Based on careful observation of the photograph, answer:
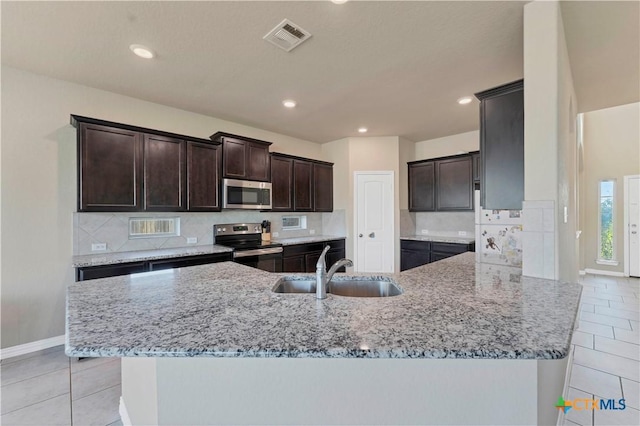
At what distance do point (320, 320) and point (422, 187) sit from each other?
15.0 ft

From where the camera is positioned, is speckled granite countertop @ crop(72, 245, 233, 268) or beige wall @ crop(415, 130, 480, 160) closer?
speckled granite countertop @ crop(72, 245, 233, 268)

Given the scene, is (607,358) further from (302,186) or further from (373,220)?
(302,186)

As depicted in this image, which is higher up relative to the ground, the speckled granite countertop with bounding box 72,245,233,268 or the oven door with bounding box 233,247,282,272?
the speckled granite countertop with bounding box 72,245,233,268

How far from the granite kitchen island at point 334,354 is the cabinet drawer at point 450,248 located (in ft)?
10.2

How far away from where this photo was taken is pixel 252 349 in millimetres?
841

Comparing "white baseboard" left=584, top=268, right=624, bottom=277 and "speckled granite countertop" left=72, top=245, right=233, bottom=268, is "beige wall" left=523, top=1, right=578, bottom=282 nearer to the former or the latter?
"speckled granite countertop" left=72, top=245, right=233, bottom=268

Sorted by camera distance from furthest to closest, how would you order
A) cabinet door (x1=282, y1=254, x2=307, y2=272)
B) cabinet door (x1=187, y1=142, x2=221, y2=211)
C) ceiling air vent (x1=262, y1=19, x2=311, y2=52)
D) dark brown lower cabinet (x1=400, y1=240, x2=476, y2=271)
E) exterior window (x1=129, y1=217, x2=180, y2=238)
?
dark brown lower cabinet (x1=400, y1=240, x2=476, y2=271), cabinet door (x1=282, y1=254, x2=307, y2=272), cabinet door (x1=187, y1=142, x2=221, y2=211), exterior window (x1=129, y1=217, x2=180, y2=238), ceiling air vent (x1=262, y1=19, x2=311, y2=52)

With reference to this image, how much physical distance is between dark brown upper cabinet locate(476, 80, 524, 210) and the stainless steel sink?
1.10 m

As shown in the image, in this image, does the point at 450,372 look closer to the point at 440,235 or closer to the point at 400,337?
the point at 400,337

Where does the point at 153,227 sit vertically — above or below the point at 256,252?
above

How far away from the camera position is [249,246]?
3.85 meters

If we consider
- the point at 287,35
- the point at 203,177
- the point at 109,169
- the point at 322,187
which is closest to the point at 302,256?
the point at 322,187

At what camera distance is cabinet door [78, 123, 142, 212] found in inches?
109

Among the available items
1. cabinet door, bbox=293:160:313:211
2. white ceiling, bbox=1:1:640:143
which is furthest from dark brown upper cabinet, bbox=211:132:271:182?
cabinet door, bbox=293:160:313:211
